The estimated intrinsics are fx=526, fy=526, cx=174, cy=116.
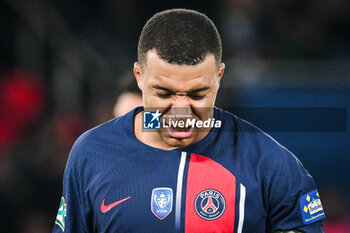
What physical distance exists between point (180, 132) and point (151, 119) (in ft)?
0.43

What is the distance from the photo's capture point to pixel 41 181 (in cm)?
498

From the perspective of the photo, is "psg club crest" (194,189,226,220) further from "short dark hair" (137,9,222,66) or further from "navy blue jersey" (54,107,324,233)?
"short dark hair" (137,9,222,66)

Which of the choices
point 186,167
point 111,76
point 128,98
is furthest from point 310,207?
point 111,76

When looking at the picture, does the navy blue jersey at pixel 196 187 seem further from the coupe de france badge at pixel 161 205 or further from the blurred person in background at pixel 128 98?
the blurred person in background at pixel 128 98

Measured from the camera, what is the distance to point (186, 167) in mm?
2076

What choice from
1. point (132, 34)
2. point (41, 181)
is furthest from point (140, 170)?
point (132, 34)

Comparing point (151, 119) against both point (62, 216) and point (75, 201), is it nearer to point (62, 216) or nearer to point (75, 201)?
point (75, 201)

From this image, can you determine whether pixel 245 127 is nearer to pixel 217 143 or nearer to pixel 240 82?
pixel 217 143

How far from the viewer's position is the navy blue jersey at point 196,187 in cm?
201

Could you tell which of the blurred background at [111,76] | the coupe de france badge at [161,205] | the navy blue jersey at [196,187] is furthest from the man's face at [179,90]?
the blurred background at [111,76]

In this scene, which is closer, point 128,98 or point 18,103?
point 128,98

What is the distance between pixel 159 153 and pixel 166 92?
0.28 m

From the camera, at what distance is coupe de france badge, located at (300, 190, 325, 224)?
202 centimetres

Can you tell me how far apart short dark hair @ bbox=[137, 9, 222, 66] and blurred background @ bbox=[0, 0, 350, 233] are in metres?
1.62
